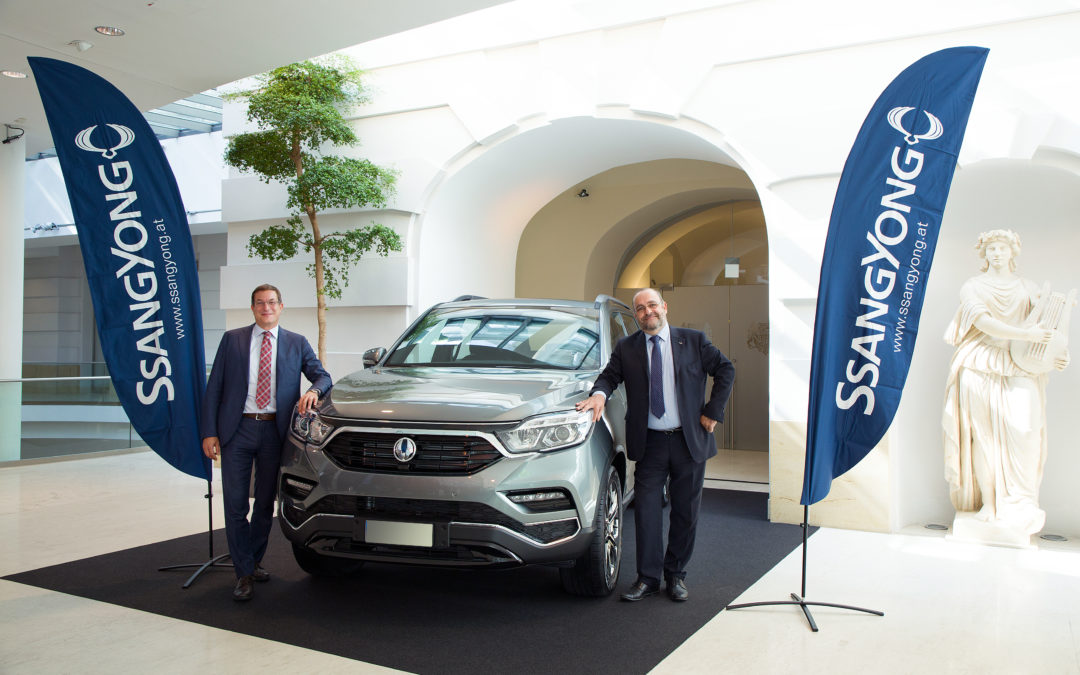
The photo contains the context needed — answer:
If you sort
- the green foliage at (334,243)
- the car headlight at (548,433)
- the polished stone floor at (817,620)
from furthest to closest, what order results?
the green foliage at (334,243) → the car headlight at (548,433) → the polished stone floor at (817,620)

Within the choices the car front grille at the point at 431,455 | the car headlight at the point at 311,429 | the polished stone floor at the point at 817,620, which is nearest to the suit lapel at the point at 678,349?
the car front grille at the point at 431,455

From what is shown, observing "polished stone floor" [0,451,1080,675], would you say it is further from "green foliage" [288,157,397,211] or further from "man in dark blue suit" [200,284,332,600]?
"green foliage" [288,157,397,211]

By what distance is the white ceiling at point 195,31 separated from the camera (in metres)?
5.29

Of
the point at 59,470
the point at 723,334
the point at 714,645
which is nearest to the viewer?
the point at 714,645

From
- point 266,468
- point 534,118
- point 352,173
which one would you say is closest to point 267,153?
point 352,173

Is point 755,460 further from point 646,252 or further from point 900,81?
point 900,81

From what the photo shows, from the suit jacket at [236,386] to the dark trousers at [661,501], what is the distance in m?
1.79

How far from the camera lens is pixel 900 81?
3967 millimetres

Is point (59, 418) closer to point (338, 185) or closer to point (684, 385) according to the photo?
point (338, 185)

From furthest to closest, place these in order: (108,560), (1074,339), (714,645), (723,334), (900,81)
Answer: (723,334), (1074,339), (108,560), (900,81), (714,645)

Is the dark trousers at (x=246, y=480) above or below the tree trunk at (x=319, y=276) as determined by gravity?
below

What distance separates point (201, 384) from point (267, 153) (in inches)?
139

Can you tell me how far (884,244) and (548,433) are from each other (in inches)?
72.8

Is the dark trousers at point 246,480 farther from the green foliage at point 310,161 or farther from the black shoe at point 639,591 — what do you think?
the green foliage at point 310,161
